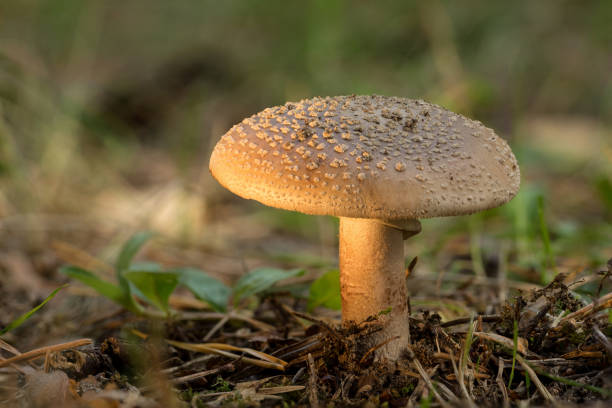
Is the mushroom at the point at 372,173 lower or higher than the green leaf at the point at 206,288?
higher

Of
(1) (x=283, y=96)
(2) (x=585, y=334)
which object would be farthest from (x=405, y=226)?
(1) (x=283, y=96)

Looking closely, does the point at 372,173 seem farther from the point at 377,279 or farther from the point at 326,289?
the point at 326,289

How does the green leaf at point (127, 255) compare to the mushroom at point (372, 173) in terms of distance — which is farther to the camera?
the green leaf at point (127, 255)

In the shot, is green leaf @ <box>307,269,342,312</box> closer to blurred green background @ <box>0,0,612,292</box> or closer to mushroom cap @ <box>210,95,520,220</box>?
blurred green background @ <box>0,0,612,292</box>

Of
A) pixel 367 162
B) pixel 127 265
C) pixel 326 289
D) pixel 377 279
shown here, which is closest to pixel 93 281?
pixel 127 265

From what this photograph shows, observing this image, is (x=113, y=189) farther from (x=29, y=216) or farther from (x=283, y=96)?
(x=283, y=96)

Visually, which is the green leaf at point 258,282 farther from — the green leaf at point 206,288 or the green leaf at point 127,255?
the green leaf at point 127,255

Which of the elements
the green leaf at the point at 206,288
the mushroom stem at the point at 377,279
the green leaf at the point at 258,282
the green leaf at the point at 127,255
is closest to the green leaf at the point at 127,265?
the green leaf at the point at 127,255
